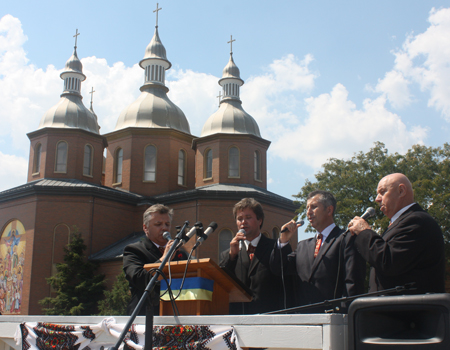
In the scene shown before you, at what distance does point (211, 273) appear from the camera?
4102 millimetres

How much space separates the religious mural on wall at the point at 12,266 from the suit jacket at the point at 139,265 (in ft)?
85.5

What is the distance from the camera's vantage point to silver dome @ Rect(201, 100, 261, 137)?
3362cm

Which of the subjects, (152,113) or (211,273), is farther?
(152,113)

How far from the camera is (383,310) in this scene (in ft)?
9.24

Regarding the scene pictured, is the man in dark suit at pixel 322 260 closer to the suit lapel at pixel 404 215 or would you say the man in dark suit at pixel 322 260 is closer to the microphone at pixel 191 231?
the suit lapel at pixel 404 215

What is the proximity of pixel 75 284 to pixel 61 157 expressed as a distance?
845 centimetres

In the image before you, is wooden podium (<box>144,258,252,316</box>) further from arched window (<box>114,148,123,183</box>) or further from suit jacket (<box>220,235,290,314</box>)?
arched window (<box>114,148,123,183</box>)

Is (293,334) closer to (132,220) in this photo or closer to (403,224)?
(403,224)

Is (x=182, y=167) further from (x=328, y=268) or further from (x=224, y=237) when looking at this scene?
(x=328, y=268)

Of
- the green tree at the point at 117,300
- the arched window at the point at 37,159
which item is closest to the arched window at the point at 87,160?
the arched window at the point at 37,159

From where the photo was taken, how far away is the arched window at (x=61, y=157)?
105 feet

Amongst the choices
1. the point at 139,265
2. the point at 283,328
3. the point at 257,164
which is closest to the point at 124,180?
the point at 257,164

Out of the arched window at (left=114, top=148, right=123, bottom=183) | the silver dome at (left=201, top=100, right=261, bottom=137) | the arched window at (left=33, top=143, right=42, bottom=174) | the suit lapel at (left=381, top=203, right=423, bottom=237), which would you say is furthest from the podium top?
the arched window at (left=114, top=148, right=123, bottom=183)

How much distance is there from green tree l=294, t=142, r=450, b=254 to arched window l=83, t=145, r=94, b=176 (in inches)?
541
